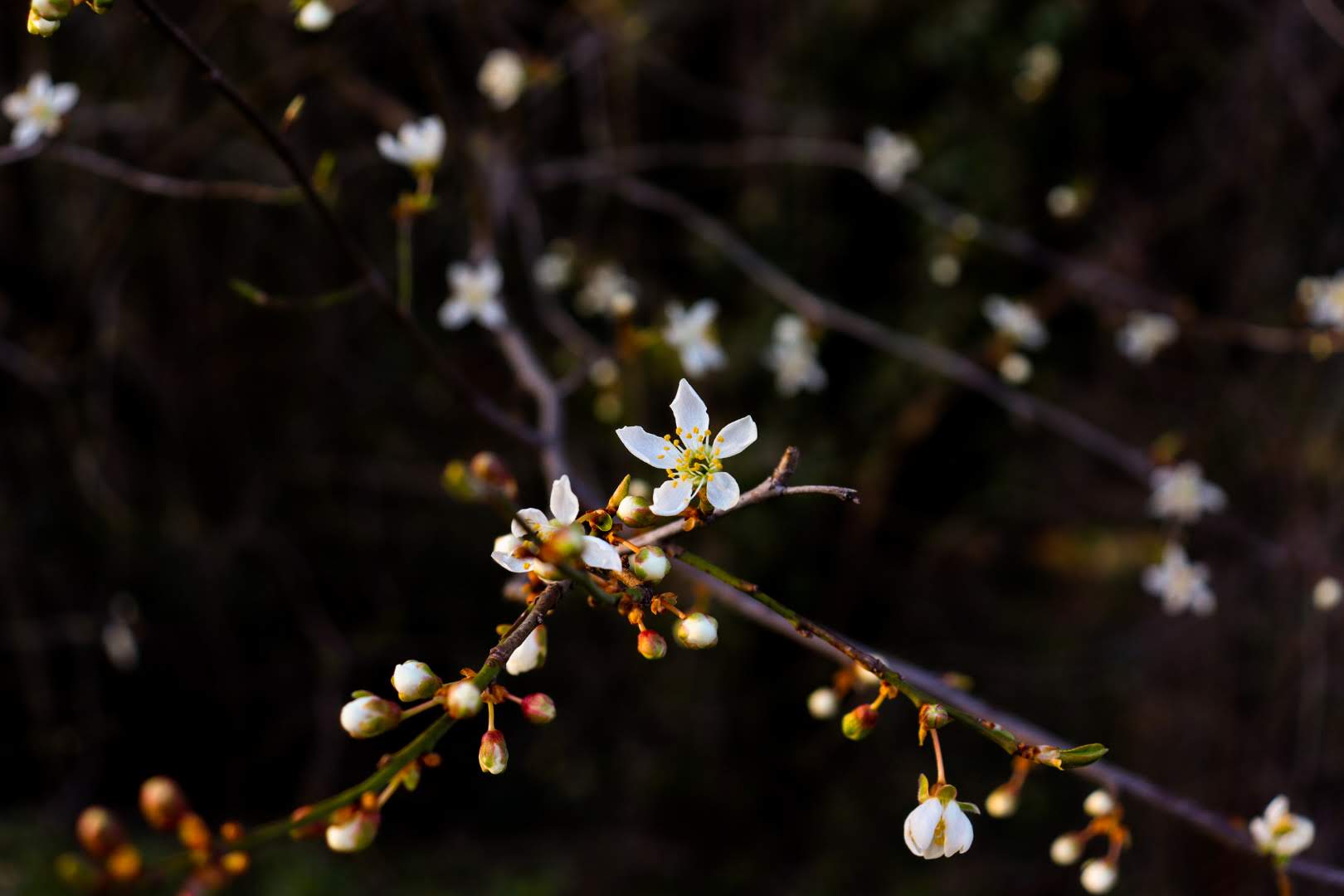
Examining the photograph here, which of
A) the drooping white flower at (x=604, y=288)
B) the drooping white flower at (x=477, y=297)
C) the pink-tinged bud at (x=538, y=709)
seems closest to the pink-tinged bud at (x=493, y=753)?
the pink-tinged bud at (x=538, y=709)

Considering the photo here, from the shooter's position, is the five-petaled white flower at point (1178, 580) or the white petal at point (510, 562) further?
the five-petaled white flower at point (1178, 580)

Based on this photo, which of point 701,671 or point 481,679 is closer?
point 481,679

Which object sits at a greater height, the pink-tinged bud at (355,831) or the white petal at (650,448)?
the white petal at (650,448)

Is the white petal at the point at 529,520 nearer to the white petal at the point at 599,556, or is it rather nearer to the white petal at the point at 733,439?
the white petal at the point at 599,556

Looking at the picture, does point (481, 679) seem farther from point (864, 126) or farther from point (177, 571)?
point (177, 571)

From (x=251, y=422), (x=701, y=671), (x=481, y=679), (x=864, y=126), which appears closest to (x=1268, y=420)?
(x=864, y=126)

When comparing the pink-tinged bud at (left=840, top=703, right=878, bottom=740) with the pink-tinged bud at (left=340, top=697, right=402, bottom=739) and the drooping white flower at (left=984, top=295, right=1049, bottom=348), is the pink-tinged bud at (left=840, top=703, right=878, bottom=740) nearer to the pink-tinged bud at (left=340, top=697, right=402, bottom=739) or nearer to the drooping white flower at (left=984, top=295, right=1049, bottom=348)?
the pink-tinged bud at (left=340, top=697, right=402, bottom=739)

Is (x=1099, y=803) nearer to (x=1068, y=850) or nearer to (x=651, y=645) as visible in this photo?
(x=1068, y=850)
